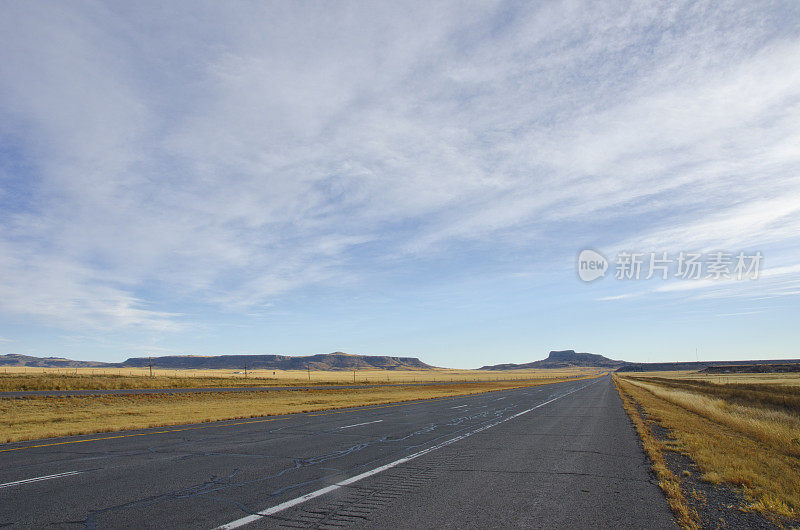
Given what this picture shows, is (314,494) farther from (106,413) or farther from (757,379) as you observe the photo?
(757,379)

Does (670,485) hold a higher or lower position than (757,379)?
higher

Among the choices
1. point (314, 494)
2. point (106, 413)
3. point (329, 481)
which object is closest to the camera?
point (314, 494)

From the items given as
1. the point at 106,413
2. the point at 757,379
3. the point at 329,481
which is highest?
the point at 106,413

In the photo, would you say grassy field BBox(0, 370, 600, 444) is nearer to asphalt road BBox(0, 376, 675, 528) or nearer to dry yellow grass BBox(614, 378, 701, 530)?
asphalt road BBox(0, 376, 675, 528)

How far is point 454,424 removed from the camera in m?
17.4

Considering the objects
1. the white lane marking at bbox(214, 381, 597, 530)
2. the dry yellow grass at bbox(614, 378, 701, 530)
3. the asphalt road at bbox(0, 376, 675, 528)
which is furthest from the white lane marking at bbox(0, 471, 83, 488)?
the dry yellow grass at bbox(614, 378, 701, 530)

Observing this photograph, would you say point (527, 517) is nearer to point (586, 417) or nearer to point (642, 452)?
point (642, 452)

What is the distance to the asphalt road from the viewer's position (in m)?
5.89

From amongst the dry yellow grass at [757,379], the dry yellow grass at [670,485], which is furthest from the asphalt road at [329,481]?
the dry yellow grass at [757,379]

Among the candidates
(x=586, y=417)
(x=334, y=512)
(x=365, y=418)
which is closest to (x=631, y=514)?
(x=334, y=512)

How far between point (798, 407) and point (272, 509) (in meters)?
37.3

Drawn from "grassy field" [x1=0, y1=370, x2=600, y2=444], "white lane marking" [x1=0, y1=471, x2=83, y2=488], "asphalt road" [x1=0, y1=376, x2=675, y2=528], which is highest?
"grassy field" [x1=0, y1=370, x2=600, y2=444]

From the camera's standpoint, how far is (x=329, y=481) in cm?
782

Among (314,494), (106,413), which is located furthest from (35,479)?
(106,413)
